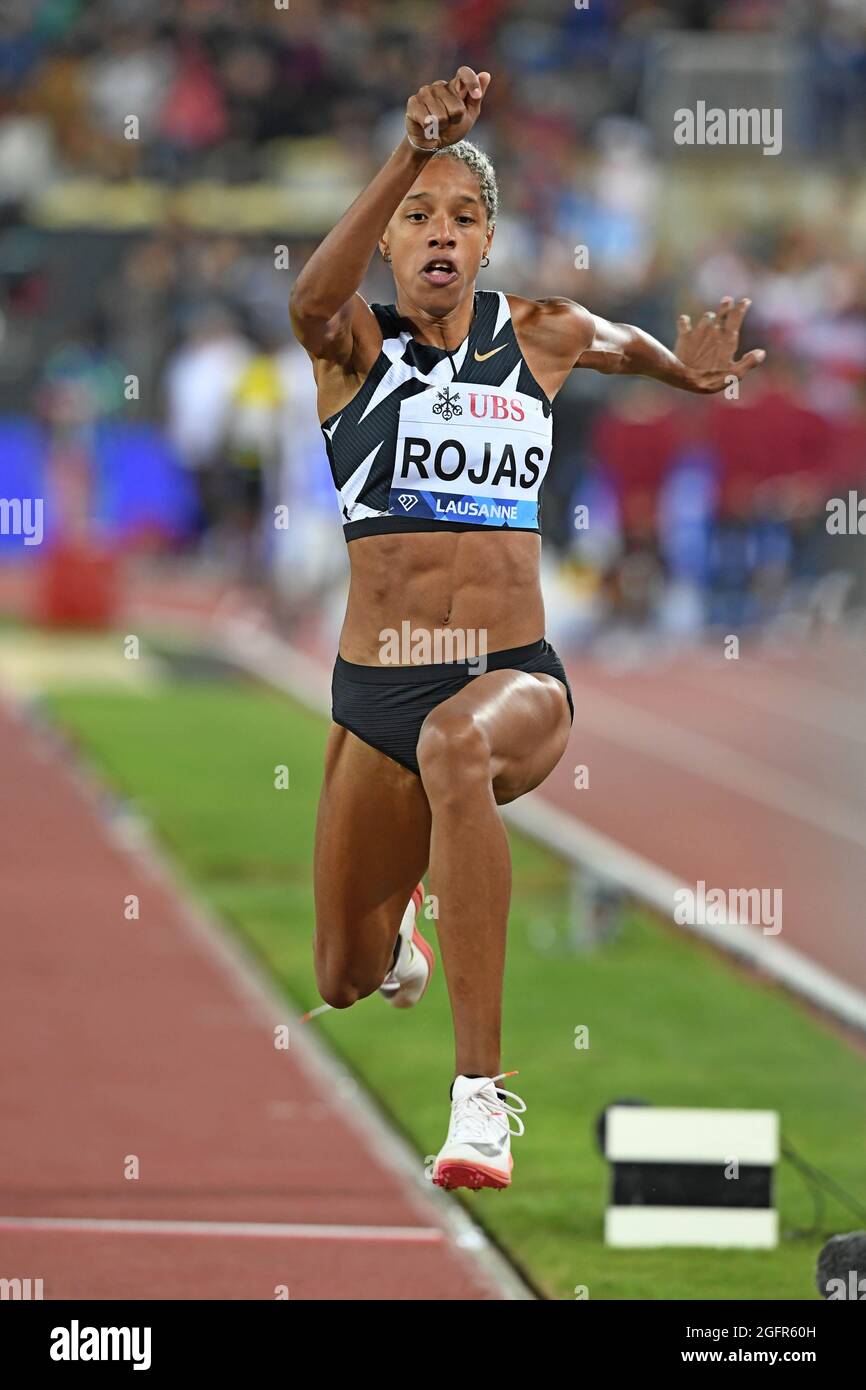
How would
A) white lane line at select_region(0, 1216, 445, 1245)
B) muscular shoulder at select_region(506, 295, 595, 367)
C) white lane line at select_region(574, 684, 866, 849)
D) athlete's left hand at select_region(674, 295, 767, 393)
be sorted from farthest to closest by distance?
1. white lane line at select_region(574, 684, 866, 849)
2. white lane line at select_region(0, 1216, 445, 1245)
3. athlete's left hand at select_region(674, 295, 767, 393)
4. muscular shoulder at select_region(506, 295, 595, 367)

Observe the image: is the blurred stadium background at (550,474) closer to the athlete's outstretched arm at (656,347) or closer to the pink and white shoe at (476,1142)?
the pink and white shoe at (476,1142)

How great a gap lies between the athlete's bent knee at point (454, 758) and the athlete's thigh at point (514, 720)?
0.02 m

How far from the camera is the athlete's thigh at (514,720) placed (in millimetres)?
5316

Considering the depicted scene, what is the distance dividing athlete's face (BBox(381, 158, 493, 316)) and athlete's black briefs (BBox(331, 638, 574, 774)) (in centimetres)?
78

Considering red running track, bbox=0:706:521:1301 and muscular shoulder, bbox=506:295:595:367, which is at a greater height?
muscular shoulder, bbox=506:295:595:367

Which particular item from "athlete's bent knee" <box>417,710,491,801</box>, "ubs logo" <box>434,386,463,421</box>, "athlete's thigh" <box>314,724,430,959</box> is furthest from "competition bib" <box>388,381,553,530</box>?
"athlete's thigh" <box>314,724,430,959</box>

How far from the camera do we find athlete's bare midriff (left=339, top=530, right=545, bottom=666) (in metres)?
5.45

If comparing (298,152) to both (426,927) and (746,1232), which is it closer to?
(426,927)

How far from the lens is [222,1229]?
269 inches

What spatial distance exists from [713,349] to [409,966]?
1.67 m

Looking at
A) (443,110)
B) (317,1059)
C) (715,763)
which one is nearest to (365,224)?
(443,110)

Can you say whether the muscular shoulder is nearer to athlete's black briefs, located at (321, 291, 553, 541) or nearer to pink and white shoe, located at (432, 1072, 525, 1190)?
athlete's black briefs, located at (321, 291, 553, 541)

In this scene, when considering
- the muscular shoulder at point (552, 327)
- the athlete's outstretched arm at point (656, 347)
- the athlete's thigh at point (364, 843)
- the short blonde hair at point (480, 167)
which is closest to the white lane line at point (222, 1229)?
the athlete's thigh at point (364, 843)

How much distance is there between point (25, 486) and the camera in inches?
865
